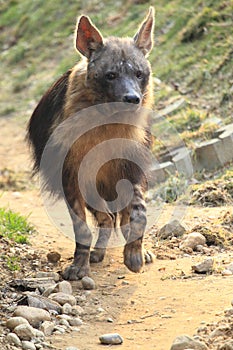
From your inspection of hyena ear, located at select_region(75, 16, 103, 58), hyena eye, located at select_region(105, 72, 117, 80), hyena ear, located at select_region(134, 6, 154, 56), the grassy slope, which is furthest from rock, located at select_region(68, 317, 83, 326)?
the grassy slope

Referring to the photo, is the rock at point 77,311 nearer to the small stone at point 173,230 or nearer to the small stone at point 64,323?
the small stone at point 64,323

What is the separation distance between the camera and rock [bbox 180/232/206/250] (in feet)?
18.9

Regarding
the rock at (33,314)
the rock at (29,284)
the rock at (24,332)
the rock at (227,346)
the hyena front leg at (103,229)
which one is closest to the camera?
the rock at (227,346)

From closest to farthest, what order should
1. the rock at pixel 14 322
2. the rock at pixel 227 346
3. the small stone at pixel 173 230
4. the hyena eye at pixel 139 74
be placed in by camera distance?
the rock at pixel 227 346, the rock at pixel 14 322, the hyena eye at pixel 139 74, the small stone at pixel 173 230

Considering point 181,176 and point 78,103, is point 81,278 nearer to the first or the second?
point 78,103

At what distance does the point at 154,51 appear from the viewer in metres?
10.6

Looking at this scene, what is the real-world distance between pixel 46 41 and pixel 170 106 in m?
5.76

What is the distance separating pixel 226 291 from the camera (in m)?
4.68

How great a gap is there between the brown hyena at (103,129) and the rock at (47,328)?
3.30 feet

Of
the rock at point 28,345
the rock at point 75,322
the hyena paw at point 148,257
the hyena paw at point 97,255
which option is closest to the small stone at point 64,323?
the rock at point 75,322

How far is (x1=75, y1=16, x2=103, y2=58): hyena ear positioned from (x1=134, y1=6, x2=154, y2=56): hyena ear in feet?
1.03

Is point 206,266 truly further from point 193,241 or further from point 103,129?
Result: point 103,129

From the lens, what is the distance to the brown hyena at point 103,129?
17.7 ft

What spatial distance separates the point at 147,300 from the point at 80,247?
2.80 feet
